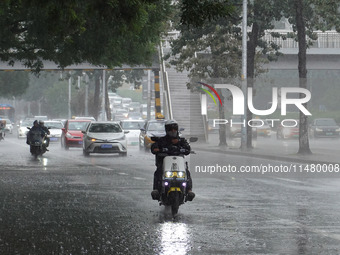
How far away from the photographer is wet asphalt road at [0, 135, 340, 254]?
1037 centimetres

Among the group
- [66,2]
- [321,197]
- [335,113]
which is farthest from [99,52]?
[335,113]

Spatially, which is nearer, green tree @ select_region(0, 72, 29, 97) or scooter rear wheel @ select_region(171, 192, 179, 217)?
scooter rear wheel @ select_region(171, 192, 179, 217)

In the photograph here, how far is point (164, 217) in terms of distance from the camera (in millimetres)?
13469

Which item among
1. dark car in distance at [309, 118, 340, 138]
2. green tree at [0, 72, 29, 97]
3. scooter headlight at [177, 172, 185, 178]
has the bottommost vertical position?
dark car in distance at [309, 118, 340, 138]

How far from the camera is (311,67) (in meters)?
63.6

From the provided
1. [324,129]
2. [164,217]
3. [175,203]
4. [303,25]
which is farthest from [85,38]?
[324,129]

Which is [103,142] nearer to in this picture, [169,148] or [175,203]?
[169,148]

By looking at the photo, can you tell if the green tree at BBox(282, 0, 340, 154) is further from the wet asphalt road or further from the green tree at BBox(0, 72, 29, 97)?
the green tree at BBox(0, 72, 29, 97)

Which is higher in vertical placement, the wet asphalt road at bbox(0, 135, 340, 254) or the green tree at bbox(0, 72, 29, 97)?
the green tree at bbox(0, 72, 29, 97)

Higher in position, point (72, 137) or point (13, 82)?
point (13, 82)

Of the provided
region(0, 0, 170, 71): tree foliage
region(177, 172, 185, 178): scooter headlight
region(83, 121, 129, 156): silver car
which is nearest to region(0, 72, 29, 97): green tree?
region(83, 121, 129, 156): silver car

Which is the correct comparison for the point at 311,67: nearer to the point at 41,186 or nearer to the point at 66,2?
the point at 41,186

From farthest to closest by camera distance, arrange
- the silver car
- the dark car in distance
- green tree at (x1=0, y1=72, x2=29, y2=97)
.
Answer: green tree at (x1=0, y1=72, x2=29, y2=97) → the dark car in distance → the silver car

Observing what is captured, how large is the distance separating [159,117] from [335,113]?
52775mm
